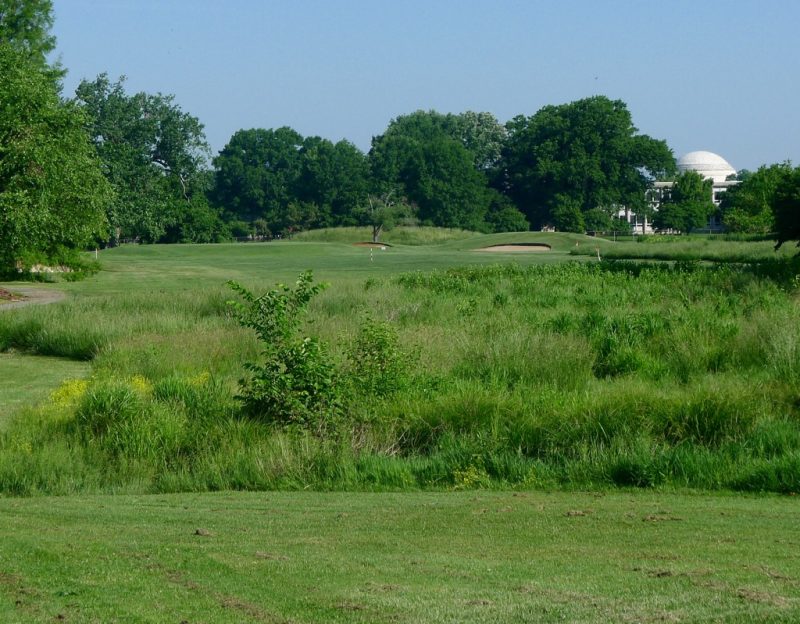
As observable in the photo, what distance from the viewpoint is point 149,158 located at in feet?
304

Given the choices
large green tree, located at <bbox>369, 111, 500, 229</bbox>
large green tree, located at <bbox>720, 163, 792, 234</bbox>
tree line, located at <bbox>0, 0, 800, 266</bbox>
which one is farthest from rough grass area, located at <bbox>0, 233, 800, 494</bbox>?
large green tree, located at <bbox>369, 111, 500, 229</bbox>

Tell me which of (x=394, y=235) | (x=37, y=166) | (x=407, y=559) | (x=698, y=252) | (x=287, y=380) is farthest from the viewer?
(x=394, y=235)

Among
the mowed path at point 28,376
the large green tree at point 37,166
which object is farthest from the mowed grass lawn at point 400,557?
the large green tree at point 37,166

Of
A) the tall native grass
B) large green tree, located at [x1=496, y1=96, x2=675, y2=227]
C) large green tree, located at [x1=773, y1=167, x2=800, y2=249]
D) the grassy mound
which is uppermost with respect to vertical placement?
large green tree, located at [x1=496, y1=96, x2=675, y2=227]

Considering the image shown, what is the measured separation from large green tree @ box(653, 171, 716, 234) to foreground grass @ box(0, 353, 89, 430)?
105 metres

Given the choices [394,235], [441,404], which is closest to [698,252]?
[394,235]

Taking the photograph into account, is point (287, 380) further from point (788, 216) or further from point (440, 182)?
point (440, 182)

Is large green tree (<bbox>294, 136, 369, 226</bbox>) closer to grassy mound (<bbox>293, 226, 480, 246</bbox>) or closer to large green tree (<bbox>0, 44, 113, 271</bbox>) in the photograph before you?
grassy mound (<bbox>293, 226, 480, 246</bbox>)

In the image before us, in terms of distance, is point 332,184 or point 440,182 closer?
point 440,182

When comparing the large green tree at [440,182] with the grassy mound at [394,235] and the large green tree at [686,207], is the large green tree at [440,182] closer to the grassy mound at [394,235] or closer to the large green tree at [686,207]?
the grassy mound at [394,235]

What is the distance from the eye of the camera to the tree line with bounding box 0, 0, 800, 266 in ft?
A: 289

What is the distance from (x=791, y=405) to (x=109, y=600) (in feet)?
36.1

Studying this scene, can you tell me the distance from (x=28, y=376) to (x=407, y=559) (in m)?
15.9

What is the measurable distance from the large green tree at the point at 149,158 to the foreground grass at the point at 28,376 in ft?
134
